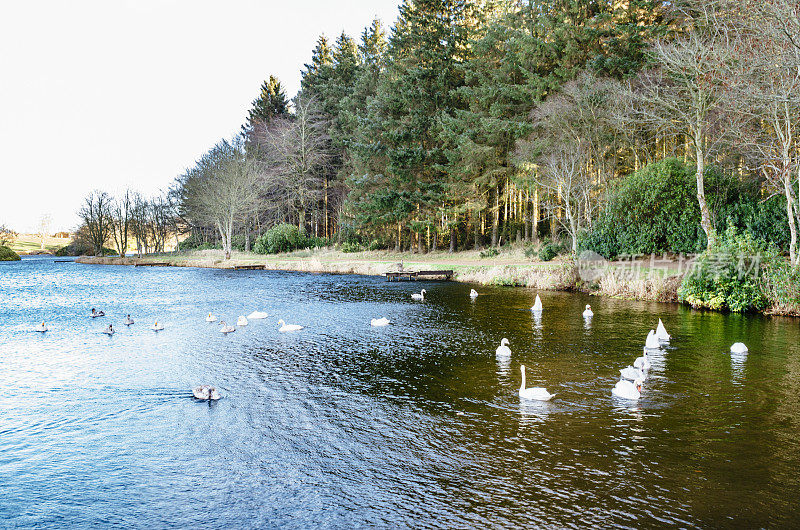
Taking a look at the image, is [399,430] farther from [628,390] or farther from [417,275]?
[417,275]

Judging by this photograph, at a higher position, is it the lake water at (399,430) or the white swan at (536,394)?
the white swan at (536,394)

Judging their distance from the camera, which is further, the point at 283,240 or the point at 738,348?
the point at 283,240

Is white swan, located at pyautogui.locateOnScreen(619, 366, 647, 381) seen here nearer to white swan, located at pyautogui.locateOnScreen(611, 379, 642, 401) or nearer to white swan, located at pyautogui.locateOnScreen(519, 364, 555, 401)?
white swan, located at pyautogui.locateOnScreen(611, 379, 642, 401)

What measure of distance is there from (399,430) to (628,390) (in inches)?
191

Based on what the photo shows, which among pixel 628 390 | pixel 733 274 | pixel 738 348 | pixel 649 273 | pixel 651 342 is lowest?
pixel 628 390

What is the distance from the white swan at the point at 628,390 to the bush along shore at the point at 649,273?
13.4 m

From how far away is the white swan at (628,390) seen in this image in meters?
10.1

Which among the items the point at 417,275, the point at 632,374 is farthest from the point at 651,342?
the point at 417,275

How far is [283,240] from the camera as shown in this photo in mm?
55750

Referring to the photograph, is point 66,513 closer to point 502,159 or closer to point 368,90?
point 502,159

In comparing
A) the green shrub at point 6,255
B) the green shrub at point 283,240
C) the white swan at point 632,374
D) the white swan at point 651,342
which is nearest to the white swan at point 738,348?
the white swan at point 651,342

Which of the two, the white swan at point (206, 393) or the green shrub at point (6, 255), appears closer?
the white swan at point (206, 393)

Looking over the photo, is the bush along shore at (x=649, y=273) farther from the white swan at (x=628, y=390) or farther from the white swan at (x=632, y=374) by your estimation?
the white swan at (x=628, y=390)

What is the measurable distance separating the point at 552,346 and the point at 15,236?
11618 centimetres
